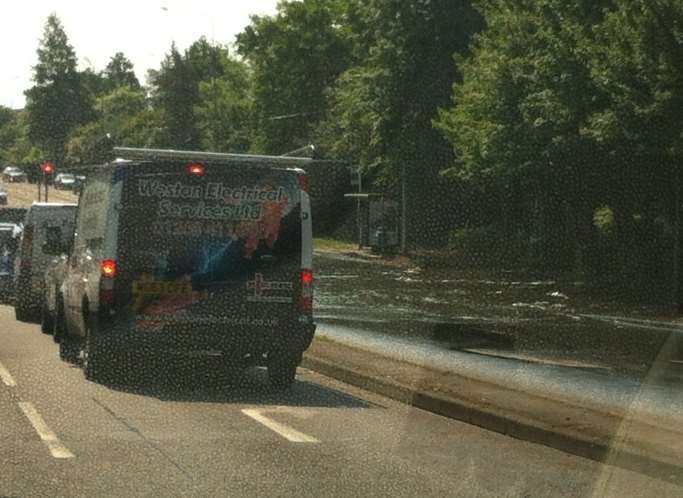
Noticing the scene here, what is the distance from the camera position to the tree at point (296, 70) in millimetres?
80188

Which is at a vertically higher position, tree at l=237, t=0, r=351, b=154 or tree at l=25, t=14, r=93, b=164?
tree at l=25, t=14, r=93, b=164

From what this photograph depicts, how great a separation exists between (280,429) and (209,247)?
3342mm

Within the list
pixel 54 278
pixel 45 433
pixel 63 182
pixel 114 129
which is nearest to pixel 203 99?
pixel 63 182

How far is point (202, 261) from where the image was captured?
1452 cm

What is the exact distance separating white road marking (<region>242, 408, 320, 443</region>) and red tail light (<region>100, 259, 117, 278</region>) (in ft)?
7.57

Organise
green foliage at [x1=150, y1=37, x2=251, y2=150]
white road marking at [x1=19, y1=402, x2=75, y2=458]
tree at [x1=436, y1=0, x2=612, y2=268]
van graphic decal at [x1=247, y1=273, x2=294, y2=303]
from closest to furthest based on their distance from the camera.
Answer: white road marking at [x1=19, y1=402, x2=75, y2=458] < van graphic decal at [x1=247, y1=273, x2=294, y2=303] < tree at [x1=436, y1=0, x2=612, y2=268] < green foliage at [x1=150, y1=37, x2=251, y2=150]

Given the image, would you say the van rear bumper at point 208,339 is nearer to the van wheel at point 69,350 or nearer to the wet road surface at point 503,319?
the van wheel at point 69,350

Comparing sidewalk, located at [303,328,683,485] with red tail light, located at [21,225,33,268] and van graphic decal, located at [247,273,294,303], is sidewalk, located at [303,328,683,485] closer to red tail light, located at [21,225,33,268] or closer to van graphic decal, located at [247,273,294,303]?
van graphic decal, located at [247,273,294,303]

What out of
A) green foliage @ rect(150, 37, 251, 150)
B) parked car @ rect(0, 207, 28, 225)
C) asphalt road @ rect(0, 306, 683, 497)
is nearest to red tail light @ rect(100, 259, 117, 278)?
asphalt road @ rect(0, 306, 683, 497)

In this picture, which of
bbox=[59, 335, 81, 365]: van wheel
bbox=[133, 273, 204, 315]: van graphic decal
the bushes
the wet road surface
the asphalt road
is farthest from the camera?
the bushes

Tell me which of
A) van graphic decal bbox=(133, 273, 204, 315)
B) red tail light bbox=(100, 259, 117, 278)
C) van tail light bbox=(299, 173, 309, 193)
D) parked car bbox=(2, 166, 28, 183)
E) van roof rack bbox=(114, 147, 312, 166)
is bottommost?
van graphic decal bbox=(133, 273, 204, 315)

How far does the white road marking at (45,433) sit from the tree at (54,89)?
15173 cm

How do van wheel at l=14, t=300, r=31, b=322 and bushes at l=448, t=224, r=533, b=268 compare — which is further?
bushes at l=448, t=224, r=533, b=268

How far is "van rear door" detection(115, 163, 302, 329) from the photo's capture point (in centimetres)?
1445
